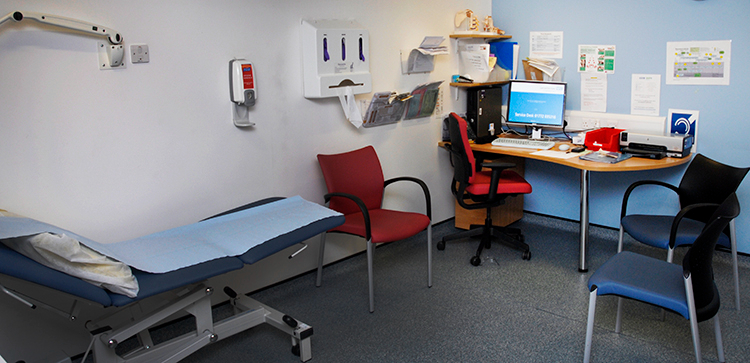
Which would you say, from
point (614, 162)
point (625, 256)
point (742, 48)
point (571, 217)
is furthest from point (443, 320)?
point (742, 48)

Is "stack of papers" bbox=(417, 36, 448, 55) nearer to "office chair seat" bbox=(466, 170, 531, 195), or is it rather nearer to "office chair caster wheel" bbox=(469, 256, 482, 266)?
"office chair seat" bbox=(466, 170, 531, 195)

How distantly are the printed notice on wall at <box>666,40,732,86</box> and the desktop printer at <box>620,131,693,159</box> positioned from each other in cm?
40

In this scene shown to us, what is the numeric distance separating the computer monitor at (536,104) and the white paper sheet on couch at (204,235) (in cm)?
202

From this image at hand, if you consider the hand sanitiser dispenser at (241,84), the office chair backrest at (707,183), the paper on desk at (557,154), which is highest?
the hand sanitiser dispenser at (241,84)

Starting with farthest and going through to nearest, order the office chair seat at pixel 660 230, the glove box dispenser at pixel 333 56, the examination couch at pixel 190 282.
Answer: the glove box dispenser at pixel 333 56 → the office chair seat at pixel 660 230 → the examination couch at pixel 190 282

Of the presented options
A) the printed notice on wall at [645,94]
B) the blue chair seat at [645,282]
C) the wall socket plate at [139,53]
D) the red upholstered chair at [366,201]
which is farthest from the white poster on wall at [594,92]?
the wall socket plate at [139,53]

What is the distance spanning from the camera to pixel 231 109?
293 cm

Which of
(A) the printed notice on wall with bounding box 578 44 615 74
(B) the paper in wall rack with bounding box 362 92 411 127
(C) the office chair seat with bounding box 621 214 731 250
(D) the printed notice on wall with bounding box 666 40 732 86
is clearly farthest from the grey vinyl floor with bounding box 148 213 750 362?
(A) the printed notice on wall with bounding box 578 44 615 74

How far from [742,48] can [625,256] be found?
6.15 feet

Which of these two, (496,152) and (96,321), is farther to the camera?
(496,152)

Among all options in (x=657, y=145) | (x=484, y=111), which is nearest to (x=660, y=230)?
(x=657, y=145)

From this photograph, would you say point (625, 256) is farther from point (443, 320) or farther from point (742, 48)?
point (742, 48)

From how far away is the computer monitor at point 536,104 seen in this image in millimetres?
3951

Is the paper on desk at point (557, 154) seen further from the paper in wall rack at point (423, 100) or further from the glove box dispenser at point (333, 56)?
the glove box dispenser at point (333, 56)
